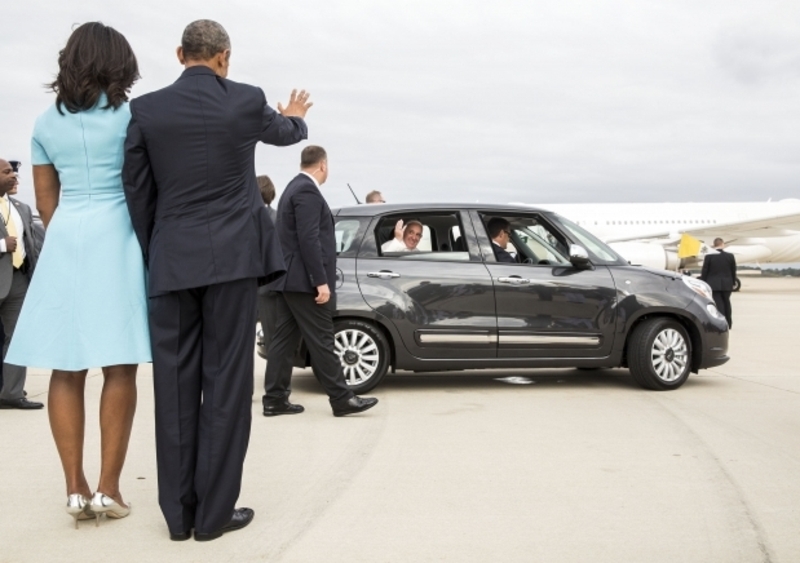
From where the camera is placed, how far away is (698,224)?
123 feet

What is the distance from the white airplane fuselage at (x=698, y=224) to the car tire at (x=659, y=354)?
976 inches

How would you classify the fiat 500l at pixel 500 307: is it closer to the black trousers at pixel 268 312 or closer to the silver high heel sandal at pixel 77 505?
the black trousers at pixel 268 312

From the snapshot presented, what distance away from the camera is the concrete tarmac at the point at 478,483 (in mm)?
3629

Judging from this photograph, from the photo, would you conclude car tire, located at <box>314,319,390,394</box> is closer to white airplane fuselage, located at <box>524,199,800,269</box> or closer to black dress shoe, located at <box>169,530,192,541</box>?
black dress shoe, located at <box>169,530,192,541</box>

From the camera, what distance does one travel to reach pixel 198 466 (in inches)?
147

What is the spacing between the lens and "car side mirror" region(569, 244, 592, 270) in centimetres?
804

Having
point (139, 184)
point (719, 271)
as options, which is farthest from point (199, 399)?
point (719, 271)

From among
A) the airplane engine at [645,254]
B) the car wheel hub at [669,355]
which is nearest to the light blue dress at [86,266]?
the car wheel hub at [669,355]

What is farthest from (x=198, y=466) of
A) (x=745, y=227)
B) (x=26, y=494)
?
(x=745, y=227)

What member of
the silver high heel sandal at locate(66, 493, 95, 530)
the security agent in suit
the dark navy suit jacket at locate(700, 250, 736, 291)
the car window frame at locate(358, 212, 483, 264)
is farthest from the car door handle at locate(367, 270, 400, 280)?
the dark navy suit jacket at locate(700, 250, 736, 291)

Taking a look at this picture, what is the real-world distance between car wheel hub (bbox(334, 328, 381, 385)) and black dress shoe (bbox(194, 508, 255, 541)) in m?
3.77

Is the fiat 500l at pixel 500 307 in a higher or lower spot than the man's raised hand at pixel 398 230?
lower

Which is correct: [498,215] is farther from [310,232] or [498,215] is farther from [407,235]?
[310,232]

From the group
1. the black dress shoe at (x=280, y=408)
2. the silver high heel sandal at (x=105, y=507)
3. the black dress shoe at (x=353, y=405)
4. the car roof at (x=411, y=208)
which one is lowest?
the black dress shoe at (x=280, y=408)
